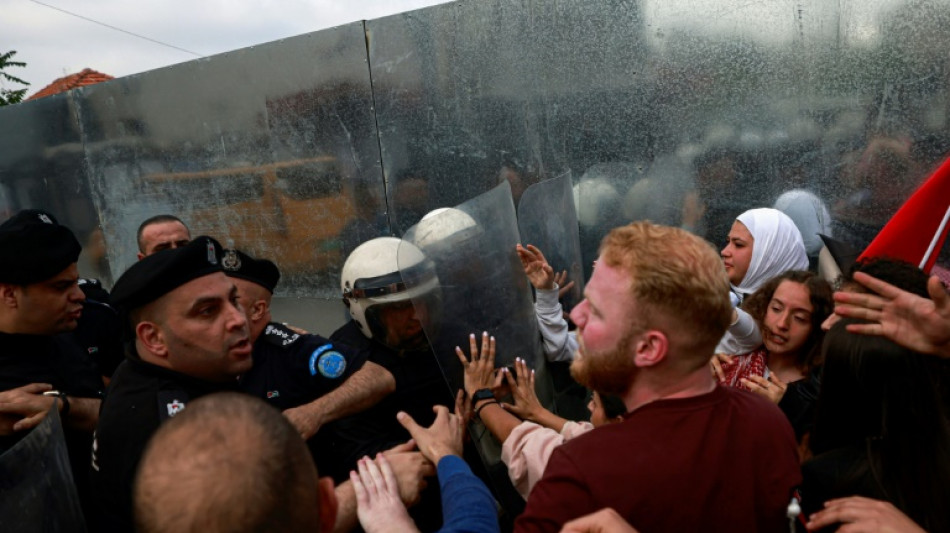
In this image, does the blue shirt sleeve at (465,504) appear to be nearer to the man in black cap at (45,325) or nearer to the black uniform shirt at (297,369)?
the black uniform shirt at (297,369)

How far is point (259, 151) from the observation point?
5.03 meters

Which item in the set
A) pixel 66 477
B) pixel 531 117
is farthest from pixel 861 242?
pixel 66 477

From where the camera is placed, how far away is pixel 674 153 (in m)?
3.45

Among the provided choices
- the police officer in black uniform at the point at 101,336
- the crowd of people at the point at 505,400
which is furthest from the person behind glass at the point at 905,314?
the police officer in black uniform at the point at 101,336

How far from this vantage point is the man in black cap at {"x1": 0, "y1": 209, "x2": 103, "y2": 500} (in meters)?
2.30

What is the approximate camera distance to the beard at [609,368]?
141cm

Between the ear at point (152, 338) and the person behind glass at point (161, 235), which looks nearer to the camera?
the ear at point (152, 338)

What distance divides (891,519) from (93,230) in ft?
21.9

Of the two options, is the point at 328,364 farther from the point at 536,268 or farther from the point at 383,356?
the point at 536,268

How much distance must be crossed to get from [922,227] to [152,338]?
2540mm

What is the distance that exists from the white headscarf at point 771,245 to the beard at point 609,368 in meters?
1.91

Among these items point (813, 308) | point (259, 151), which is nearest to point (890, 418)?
point (813, 308)

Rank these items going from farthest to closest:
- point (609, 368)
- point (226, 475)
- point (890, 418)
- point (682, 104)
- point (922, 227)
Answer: point (682, 104) < point (922, 227) < point (890, 418) < point (609, 368) < point (226, 475)

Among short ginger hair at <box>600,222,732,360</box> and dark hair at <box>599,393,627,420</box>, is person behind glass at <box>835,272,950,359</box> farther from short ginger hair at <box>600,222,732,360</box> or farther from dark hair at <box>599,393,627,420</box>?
dark hair at <box>599,393,627,420</box>
